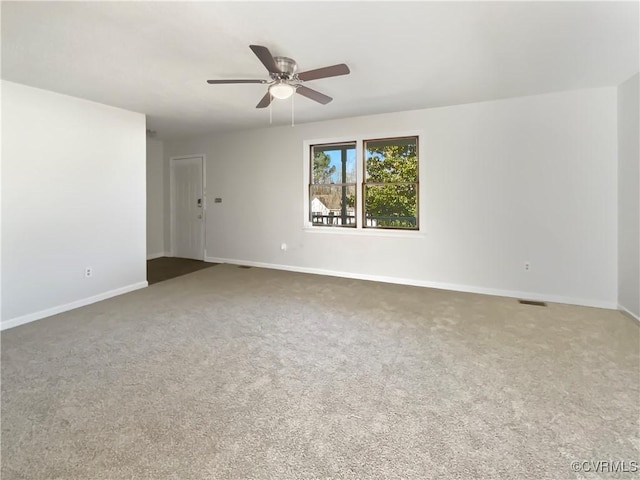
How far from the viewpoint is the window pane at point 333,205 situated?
520 cm

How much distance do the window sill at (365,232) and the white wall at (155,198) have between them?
11.3 feet

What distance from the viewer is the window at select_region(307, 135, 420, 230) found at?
4.74 meters

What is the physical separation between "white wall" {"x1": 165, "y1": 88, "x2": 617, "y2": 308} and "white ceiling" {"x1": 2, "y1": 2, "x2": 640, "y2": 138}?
1.29 ft

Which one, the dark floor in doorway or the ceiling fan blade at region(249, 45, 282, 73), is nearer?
the ceiling fan blade at region(249, 45, 282, 73)

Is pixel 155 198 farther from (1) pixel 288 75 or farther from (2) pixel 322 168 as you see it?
(1) pixel 288 75

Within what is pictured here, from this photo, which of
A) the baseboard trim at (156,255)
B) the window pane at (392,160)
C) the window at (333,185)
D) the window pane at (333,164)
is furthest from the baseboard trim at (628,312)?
the baseboard trim at (156,255)

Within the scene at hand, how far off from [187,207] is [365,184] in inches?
149

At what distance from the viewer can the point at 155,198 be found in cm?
680

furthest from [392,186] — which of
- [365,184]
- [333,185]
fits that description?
[333,185]

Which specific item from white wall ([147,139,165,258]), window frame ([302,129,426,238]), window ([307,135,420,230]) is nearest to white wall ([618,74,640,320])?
window frame ([302,129,426,238])

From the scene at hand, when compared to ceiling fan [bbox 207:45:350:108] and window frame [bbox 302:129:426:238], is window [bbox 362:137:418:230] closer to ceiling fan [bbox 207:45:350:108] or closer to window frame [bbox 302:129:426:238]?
window frame [bbox 302:129:426:238]

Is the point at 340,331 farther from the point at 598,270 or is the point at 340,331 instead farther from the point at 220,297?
the point at 598,270

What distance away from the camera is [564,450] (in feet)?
5.16

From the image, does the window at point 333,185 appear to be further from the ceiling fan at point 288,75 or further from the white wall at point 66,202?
the white wall at point 66,202
